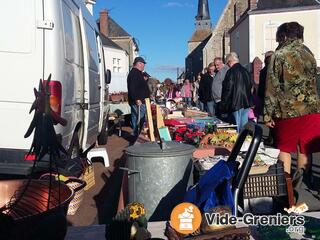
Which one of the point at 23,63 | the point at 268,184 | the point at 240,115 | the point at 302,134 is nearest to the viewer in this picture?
the point at 268,184

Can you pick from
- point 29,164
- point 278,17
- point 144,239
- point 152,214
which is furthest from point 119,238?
point 278,17

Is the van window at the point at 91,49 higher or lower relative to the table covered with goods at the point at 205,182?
higher

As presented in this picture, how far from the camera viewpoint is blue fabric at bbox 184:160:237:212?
2750mm

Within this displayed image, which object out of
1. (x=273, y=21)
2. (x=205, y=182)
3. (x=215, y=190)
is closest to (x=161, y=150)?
(x=205, y=182)

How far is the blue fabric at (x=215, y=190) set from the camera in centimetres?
275

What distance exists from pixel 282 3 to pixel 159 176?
33775mm

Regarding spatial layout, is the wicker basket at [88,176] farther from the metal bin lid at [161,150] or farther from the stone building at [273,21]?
the stone building at [273,21]

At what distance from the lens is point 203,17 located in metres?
103

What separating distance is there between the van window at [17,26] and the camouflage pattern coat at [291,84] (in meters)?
2.64

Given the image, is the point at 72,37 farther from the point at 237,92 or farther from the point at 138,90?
the point at 138,90

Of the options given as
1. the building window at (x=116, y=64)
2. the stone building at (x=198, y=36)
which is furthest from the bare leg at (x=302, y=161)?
the stone building at (x=198, y=36)

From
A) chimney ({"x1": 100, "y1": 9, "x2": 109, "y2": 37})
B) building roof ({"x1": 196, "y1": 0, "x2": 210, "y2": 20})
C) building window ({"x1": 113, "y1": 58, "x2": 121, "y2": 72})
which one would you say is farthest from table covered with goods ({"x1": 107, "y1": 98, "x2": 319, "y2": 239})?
building roof ({"x1": 196, "y1": 0, "x2": 210, "y2": 20})

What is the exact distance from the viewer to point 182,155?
379 centimetres

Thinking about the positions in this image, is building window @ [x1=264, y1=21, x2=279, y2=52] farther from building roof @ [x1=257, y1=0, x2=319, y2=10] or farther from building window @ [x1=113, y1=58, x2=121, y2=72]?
building window @ [x1=113, y1=58, x2=121, y2=72]
